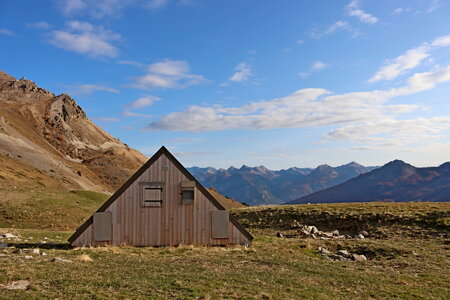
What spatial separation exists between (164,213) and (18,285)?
11570mm

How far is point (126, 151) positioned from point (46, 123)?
29098 mm

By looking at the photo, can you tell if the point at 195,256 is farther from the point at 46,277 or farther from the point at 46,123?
the point at 46,123

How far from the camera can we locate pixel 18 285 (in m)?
11.0

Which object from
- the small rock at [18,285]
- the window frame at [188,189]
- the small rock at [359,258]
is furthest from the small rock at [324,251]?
the small rock at [18,285]

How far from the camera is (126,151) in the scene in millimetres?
131875

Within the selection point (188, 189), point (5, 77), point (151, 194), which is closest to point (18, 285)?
point (151, 194)

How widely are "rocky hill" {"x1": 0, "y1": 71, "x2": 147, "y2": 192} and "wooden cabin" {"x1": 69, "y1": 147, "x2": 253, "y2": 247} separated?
4353cm

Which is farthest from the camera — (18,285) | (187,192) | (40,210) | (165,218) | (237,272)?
(40,210)

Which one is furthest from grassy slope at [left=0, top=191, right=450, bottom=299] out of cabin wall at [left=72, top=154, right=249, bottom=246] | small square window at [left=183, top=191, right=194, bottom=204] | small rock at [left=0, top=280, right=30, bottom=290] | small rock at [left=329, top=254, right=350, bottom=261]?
small square window at [left=183, top=191, right=194, bottom=204]

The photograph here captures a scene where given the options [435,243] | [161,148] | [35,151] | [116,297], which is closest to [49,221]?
[161,148]

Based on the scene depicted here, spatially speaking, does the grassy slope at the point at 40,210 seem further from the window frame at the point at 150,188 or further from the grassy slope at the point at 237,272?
the window frame at the point at 150,188

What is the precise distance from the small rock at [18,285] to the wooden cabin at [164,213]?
1016 centimetres

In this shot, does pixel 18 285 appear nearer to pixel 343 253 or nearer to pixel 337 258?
pixel 337 258

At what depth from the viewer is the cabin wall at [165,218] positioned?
21812mm
